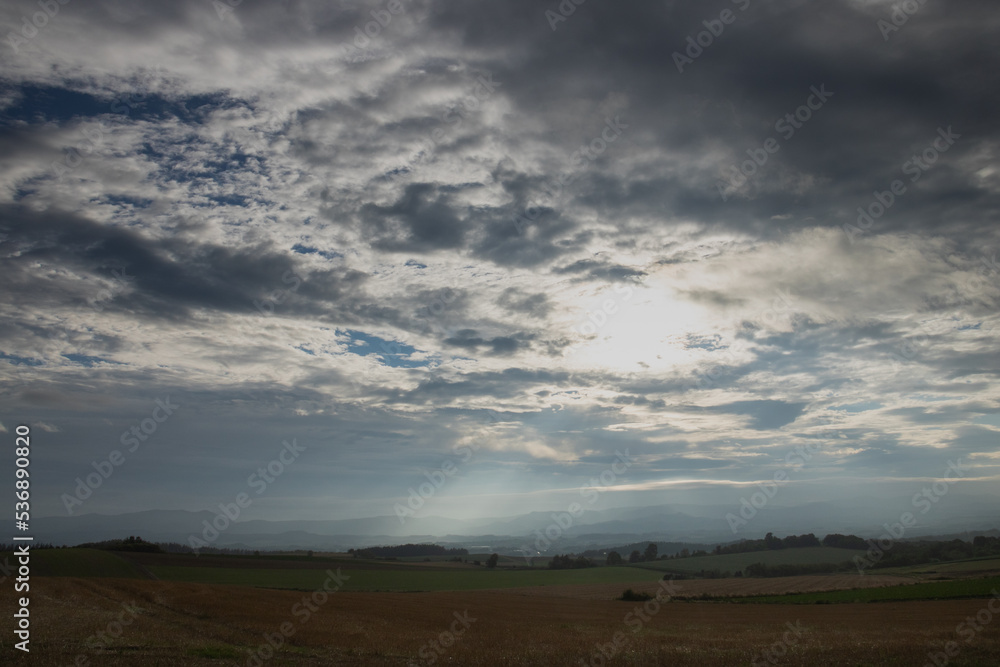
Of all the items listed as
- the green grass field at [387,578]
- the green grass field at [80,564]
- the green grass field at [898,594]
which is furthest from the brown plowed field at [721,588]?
the green grass field at [80,564]

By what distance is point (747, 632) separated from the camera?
102ft

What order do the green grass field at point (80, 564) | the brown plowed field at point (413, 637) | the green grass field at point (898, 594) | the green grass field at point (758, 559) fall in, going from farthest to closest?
the green grass field at point (758, 559) → the green grass field at point (80, 564) → the green grass field at point (898, 594) → the brown plowed field at point (413, 637)

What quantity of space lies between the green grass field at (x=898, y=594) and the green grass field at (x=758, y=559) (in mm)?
58858

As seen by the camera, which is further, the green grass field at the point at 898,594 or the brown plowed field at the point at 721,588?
the brown plowed field at the point at 721,588

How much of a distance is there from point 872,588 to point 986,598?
21073 mm

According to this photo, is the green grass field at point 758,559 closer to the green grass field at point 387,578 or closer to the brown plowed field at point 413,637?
the green grass field at point 387,578

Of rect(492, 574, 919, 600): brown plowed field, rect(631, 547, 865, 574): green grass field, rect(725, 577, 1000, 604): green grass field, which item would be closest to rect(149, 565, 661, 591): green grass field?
rect(492, 574, 919, 600): brown plowed field

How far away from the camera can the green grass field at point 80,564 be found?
2495 inches

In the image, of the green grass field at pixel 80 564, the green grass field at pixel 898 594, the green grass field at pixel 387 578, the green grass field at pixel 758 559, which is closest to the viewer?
the green grass field at pixel 898 594

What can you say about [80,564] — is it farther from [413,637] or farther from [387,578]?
[413,637]

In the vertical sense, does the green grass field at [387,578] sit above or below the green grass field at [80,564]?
below

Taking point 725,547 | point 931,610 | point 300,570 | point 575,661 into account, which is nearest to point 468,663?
point 575,661

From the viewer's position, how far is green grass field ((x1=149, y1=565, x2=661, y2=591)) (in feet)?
256

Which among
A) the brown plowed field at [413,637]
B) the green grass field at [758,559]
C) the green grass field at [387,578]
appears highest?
the brown plowed field at [413,637]
